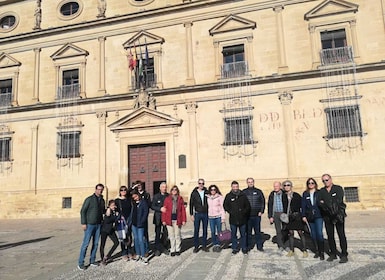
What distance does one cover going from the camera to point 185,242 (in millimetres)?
10055

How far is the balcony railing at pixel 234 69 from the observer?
18.6 meters

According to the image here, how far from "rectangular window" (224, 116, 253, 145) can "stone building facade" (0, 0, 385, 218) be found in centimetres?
7

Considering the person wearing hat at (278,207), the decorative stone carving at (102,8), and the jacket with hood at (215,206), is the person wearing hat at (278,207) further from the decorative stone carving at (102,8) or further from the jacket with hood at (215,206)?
the decorative stone carving at (102,8)

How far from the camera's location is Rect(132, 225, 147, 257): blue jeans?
25.8ft

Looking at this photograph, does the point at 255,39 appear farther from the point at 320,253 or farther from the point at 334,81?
the point at 320,253

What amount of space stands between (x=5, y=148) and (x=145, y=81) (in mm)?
9955

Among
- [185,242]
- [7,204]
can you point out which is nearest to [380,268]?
[185,242]

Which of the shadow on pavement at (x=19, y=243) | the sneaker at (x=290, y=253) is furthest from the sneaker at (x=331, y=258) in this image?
the shadow on pavement at (x=19, y=243)

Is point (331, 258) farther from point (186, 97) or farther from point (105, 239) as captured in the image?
point (186, 97)

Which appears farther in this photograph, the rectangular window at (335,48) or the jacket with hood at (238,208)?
the rectangular window at (335,48)

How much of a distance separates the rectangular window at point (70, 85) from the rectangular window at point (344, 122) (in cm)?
1441

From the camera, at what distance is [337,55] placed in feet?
57.4

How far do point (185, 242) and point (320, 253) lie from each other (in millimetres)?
3952

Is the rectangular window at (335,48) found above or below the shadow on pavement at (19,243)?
above
